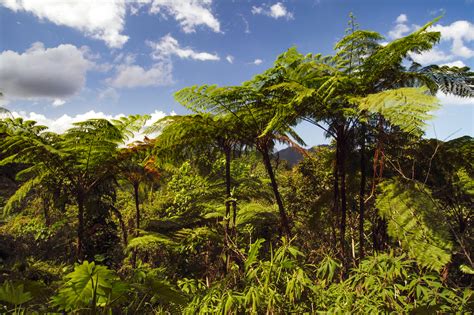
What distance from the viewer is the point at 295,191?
8.87 meters

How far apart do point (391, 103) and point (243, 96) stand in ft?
5.68

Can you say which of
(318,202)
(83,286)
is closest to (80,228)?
(83,286)

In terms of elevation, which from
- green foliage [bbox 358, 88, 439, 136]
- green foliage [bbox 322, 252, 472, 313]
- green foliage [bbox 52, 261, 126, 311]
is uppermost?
green foliage [bbox 358, 88, 439, 136]

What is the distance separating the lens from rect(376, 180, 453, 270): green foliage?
271 centimetres

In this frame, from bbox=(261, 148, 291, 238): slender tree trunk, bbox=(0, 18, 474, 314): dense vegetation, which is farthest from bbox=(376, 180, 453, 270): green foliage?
bbox=(261, 148, 291, 238): slender tree trunk

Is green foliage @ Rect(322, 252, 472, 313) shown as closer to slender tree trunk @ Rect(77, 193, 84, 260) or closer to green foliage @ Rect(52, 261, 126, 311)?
green foliage @ Rect(52, 261, 126, 311)

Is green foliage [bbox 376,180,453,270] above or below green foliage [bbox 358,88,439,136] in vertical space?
below

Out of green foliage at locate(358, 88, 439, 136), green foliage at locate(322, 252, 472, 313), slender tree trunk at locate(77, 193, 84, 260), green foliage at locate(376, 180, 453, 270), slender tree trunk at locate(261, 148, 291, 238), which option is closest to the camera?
green foliage at locate(322, 252, 472, 313)

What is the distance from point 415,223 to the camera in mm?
3082

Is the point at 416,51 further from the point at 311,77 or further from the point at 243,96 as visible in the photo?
the point at 243,96

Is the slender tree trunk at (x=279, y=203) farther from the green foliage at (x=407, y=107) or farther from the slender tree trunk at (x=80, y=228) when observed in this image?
the slender tree trunk at (x=80, y=228)

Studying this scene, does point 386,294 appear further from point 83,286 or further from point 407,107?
point 83,286

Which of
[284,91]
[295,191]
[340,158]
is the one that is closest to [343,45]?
[284,91]

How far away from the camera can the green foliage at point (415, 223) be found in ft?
8.88
